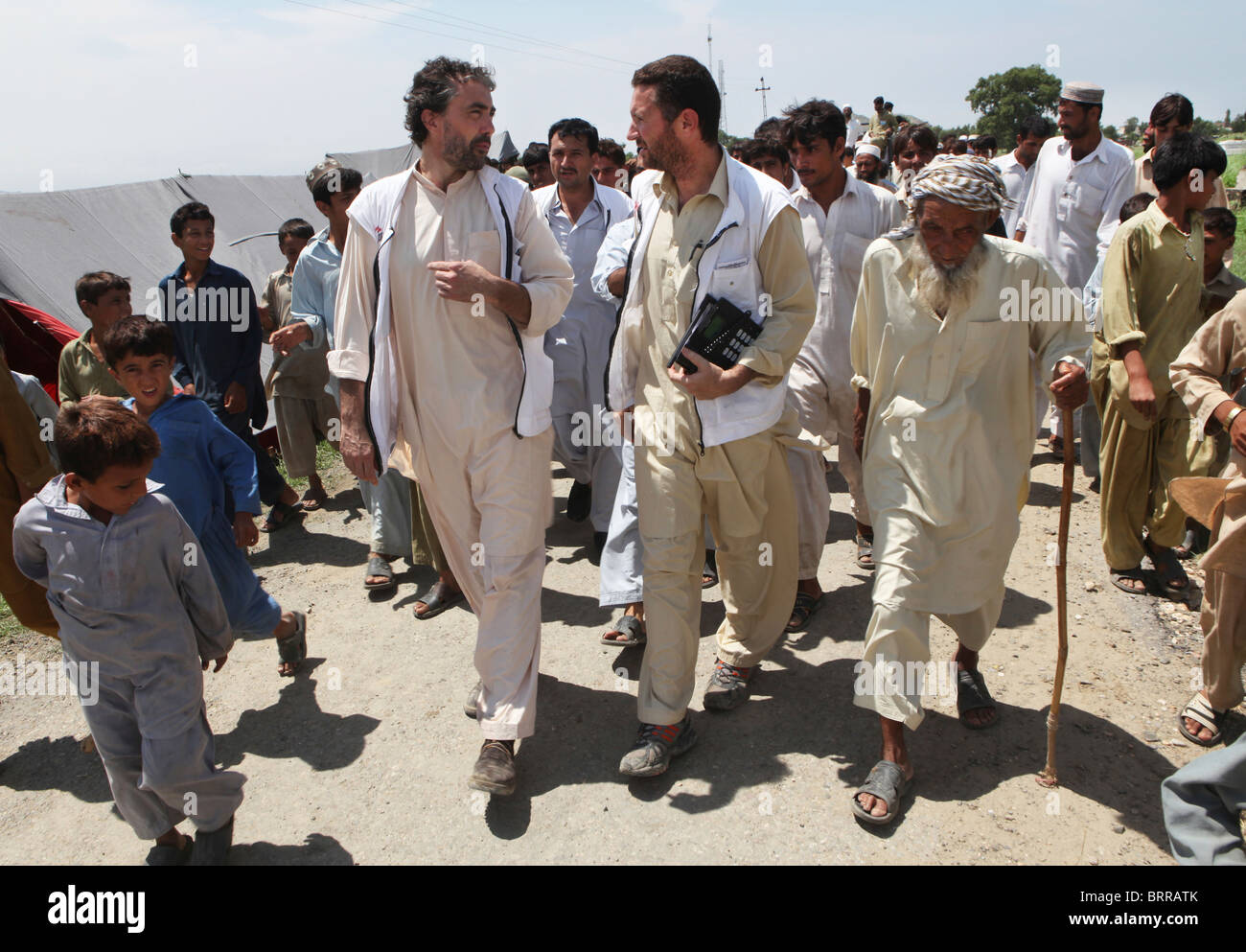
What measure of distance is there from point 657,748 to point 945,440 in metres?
1.53

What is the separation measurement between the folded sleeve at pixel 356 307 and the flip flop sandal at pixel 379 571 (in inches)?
83.2

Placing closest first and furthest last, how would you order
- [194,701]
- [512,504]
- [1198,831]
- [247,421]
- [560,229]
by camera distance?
1. [1198,831]
2. [194,701]
3. [512,504]
4. [560,229]
5. [247,421]

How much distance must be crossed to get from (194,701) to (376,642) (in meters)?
1.70

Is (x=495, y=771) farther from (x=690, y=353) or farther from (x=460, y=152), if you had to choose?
(x=460, y=152)

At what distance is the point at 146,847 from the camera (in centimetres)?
331

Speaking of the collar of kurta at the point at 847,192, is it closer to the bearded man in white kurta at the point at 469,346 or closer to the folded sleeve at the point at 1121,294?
the folded sleeve at the point at 1121,294

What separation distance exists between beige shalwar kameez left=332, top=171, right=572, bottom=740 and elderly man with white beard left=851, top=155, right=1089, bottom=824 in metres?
1.26

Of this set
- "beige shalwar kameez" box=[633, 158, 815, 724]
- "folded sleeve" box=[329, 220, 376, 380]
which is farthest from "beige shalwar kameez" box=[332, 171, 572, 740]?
"beige shalwar kameez" box=[633, 158, 815, 724]

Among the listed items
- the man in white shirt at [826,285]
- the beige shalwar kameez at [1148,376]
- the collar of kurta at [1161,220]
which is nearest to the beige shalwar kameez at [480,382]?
the man in white shirt at [826,285]

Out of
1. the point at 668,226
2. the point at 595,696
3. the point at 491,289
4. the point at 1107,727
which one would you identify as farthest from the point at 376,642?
the point at 1107,727

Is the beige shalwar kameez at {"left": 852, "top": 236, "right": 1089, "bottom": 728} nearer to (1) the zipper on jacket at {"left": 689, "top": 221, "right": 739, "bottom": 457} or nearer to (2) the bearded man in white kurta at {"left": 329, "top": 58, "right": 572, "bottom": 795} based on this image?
(1) the zipper on jacket at {"left": 689, "top": 221, "right": 739, "bottom": 457}

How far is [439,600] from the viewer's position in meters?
5.03

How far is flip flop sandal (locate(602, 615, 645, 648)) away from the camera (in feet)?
14.5

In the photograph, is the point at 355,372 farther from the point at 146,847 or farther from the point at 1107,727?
the point at 1107,727
